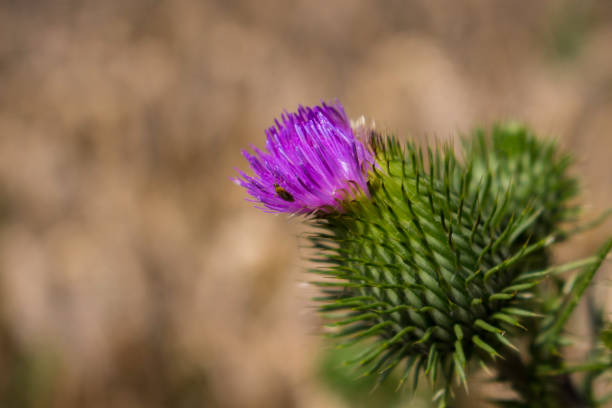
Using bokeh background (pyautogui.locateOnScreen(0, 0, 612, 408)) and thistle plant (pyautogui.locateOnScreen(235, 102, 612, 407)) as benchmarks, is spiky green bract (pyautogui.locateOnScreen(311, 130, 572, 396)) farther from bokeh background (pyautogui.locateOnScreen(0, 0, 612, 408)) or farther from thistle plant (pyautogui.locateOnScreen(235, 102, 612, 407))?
bokeh background (pyautogui.locateOnScreen(0, 0, 612, 408))

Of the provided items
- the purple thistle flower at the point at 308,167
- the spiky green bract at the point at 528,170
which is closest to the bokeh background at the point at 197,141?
the spiky green bract at the point at 528,170

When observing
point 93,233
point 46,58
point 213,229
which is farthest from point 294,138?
point 46,58

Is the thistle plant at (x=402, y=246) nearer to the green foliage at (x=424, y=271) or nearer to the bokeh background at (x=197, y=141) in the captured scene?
the green foliage at (x=424, y=271)

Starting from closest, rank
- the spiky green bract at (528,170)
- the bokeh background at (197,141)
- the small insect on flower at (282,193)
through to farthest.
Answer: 1. the small insect on flower at (282,193)
2. the spiky green bract at (528,170)
3. the bokeh background at (197,141)

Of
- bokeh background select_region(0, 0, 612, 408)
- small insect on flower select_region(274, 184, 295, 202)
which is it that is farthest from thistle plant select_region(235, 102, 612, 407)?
bokeh background select_region(0, 0, 612, 408)

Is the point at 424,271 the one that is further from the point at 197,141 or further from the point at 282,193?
the point at 197,141

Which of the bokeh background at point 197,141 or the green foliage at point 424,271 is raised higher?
the bokeh background at point 197,141

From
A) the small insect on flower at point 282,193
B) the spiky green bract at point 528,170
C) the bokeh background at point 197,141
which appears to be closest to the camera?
the small insect on flower at point 282,193
